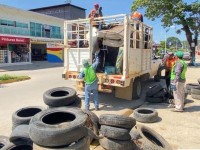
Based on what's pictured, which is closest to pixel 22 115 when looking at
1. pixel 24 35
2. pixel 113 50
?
pixel 113 50

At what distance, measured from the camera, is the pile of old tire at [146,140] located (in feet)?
15.6

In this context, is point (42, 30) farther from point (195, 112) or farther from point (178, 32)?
point (195, 112)

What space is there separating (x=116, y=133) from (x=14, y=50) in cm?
3002

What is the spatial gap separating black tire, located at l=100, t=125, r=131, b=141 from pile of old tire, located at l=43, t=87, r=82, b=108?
1.68 metres

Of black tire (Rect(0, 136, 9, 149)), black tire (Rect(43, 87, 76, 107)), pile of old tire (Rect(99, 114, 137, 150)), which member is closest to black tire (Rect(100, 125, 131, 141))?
pile of old tire (Rect(99, 114, 137, 150))

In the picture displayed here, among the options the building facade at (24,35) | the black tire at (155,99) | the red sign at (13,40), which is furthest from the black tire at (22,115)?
the red sign at (13,40)

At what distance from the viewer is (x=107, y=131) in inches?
194

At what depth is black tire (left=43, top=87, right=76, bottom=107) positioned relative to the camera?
622 cm

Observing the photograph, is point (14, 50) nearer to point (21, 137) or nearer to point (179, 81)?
point (179, 81)

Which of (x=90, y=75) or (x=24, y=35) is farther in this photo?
(x=24, y=35)

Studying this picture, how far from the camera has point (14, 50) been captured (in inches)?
1276

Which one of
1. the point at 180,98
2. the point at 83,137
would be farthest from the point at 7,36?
the point at 83,137

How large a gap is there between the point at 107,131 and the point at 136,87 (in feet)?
16.4

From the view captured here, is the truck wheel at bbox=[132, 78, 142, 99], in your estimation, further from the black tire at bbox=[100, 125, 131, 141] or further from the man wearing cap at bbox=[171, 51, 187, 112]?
the black tire at bbox=[100, 125, 131, 141]
